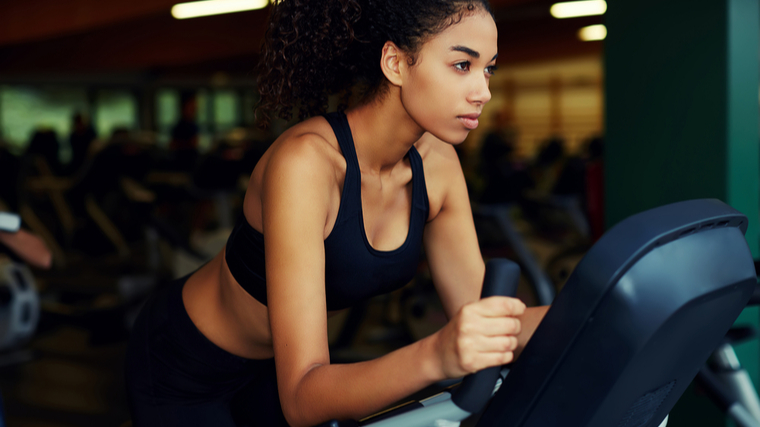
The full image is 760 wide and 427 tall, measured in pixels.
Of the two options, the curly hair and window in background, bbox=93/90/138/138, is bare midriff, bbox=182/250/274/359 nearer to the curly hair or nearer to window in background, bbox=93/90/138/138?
the curly hair

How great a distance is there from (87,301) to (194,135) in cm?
318

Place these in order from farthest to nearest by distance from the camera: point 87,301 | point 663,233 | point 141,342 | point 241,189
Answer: point 241,189
point 87,301
point 141,342
point 663,233

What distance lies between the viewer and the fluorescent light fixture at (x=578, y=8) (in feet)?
23.5

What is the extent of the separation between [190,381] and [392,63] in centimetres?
62

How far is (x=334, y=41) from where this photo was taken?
3.18 ft

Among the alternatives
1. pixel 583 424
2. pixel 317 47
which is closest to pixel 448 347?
pixel 583 424

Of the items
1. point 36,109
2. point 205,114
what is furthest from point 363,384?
point 205,114

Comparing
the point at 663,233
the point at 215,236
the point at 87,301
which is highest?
the point at 663,233

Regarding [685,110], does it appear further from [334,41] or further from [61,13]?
[61,13]

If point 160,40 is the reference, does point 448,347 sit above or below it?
below

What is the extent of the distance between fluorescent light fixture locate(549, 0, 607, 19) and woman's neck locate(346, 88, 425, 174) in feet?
22.0

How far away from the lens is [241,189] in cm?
481

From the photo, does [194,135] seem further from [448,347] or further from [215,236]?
[448,347]

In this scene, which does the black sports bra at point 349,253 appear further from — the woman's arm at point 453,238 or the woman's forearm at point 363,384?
the woman's forearm at point 363,384
